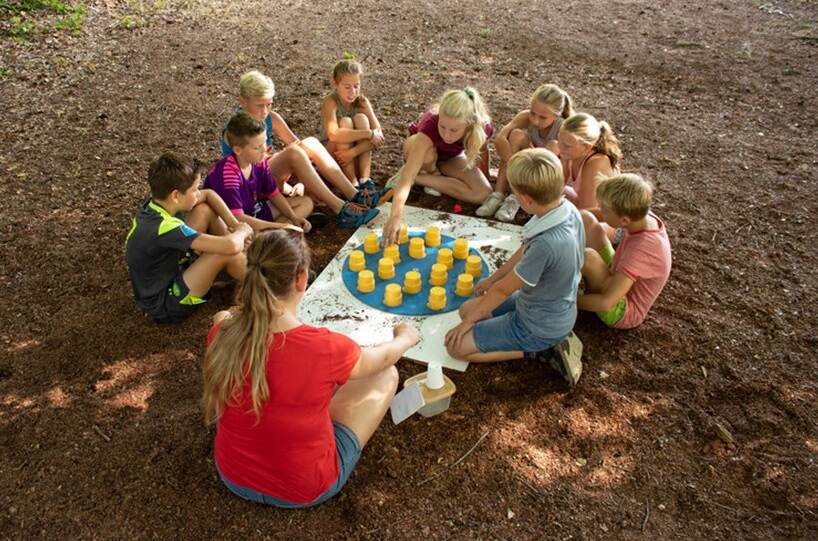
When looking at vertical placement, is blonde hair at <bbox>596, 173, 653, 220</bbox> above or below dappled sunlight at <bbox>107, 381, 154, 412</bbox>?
above

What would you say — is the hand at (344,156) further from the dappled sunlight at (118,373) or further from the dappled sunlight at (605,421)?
the dappled sunlight at (605,421)

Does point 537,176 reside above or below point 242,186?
above

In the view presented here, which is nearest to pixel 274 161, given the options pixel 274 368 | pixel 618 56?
pixel 274 368

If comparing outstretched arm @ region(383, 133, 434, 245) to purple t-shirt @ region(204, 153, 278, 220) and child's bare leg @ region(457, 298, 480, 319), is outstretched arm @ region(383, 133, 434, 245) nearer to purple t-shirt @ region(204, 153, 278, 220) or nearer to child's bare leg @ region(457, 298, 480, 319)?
child's bare leg @ region(457, 298, 480, 319)

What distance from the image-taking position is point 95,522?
278 cm

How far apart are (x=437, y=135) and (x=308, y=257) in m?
2.80

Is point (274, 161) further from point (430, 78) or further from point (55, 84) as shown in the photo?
point (55, 84)

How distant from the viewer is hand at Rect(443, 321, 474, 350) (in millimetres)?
3564

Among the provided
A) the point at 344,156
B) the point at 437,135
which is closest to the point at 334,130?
the point at 344,156

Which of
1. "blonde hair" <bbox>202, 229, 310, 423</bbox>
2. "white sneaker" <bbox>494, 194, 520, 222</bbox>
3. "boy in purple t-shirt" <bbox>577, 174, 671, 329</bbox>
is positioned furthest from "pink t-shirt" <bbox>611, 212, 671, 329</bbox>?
"blonde hair" <bbox>202, 229, 310, 423</bbox>

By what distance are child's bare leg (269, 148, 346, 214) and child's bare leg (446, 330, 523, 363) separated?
187cm

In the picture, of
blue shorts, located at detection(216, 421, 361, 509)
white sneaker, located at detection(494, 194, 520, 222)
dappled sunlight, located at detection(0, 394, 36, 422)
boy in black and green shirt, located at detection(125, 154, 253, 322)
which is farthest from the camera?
white sneaker, located at detection(494, 194, 520, 222)

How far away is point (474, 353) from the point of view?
3.58 m

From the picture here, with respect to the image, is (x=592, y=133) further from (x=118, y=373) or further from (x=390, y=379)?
(x=118, y=373)
